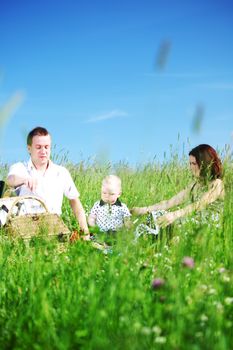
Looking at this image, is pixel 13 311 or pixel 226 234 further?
pixel 226 234

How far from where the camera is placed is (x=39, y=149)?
5711 millimetres

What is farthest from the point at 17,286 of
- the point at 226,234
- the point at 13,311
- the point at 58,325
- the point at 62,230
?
the point at 62,230

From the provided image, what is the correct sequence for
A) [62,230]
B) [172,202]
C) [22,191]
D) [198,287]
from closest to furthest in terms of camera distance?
[198,287] < [62,230] < [22,191] < [172,202]

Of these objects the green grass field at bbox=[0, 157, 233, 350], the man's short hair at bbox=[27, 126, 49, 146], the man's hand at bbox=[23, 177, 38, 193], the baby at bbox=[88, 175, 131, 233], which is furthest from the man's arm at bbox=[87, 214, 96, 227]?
the green grass field at bbox=[0, 157, 233, 350]

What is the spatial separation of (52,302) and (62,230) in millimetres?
2316

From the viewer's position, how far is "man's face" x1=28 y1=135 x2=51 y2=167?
5645 millimetres

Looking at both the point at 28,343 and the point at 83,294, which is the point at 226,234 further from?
the point at 28,343

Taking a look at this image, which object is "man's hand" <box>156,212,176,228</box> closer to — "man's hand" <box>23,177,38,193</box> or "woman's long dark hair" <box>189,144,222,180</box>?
"woman's long dark hair" <box>189,144,222,180</box>

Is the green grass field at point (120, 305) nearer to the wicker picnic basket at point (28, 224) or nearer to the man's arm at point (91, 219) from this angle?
the wicker picnic basket at point (28, 224)

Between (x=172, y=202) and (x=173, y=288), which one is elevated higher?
(x=172, y=202)

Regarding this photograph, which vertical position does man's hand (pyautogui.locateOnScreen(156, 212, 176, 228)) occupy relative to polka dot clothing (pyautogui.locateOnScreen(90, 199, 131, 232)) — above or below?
below

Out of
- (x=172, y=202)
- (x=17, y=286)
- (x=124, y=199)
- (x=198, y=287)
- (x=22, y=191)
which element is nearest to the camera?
(x=198, y=287)

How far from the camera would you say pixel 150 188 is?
584cm

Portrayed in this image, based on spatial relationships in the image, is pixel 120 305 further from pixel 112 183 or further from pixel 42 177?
pixel 112 183
